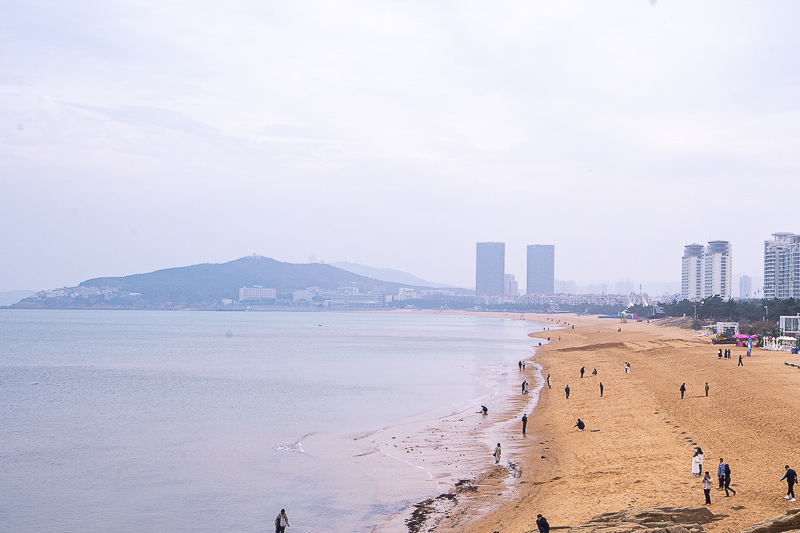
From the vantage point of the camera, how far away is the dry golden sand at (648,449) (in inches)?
642

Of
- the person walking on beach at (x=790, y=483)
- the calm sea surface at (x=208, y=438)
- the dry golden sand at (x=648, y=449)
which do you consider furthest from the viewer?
→ the calm sea surface at (x=208, y=438)

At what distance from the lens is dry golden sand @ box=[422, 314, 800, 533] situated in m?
16.3

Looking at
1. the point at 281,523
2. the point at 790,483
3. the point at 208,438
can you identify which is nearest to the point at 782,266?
the point at 208,438

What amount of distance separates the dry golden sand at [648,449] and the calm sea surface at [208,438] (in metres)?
3.87

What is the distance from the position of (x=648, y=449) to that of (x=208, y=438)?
60.5 feet

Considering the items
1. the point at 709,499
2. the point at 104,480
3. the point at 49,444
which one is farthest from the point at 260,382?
the point at 709,499

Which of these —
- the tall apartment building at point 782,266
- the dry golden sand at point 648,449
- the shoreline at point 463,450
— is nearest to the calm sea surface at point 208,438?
the shoreline at point 463,450

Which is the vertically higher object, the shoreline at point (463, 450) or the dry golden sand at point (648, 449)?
the dry golden sand at point (648, 449)

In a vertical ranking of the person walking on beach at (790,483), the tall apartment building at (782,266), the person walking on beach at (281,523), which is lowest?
the person walking on beach at (281,523)

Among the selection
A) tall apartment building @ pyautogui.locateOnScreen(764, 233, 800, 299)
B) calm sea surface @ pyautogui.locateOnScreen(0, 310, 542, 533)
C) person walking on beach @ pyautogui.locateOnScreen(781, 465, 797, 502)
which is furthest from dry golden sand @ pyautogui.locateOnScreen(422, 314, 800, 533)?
tall apartment building @ pyautogui.locateOnScreen(764, 233, 800, 299)

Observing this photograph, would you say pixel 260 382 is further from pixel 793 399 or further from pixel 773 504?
pixel 773 504

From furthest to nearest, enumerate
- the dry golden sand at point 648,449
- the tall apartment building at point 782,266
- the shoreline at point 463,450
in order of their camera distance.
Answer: the tall apartment building at point 782,266
the shoreline at point 463,450
the dry golden sand at point 648,449

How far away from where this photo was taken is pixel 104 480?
22.8m

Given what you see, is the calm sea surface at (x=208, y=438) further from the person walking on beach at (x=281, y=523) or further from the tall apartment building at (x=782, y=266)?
the tall apartment building at (x=782, y=266)
